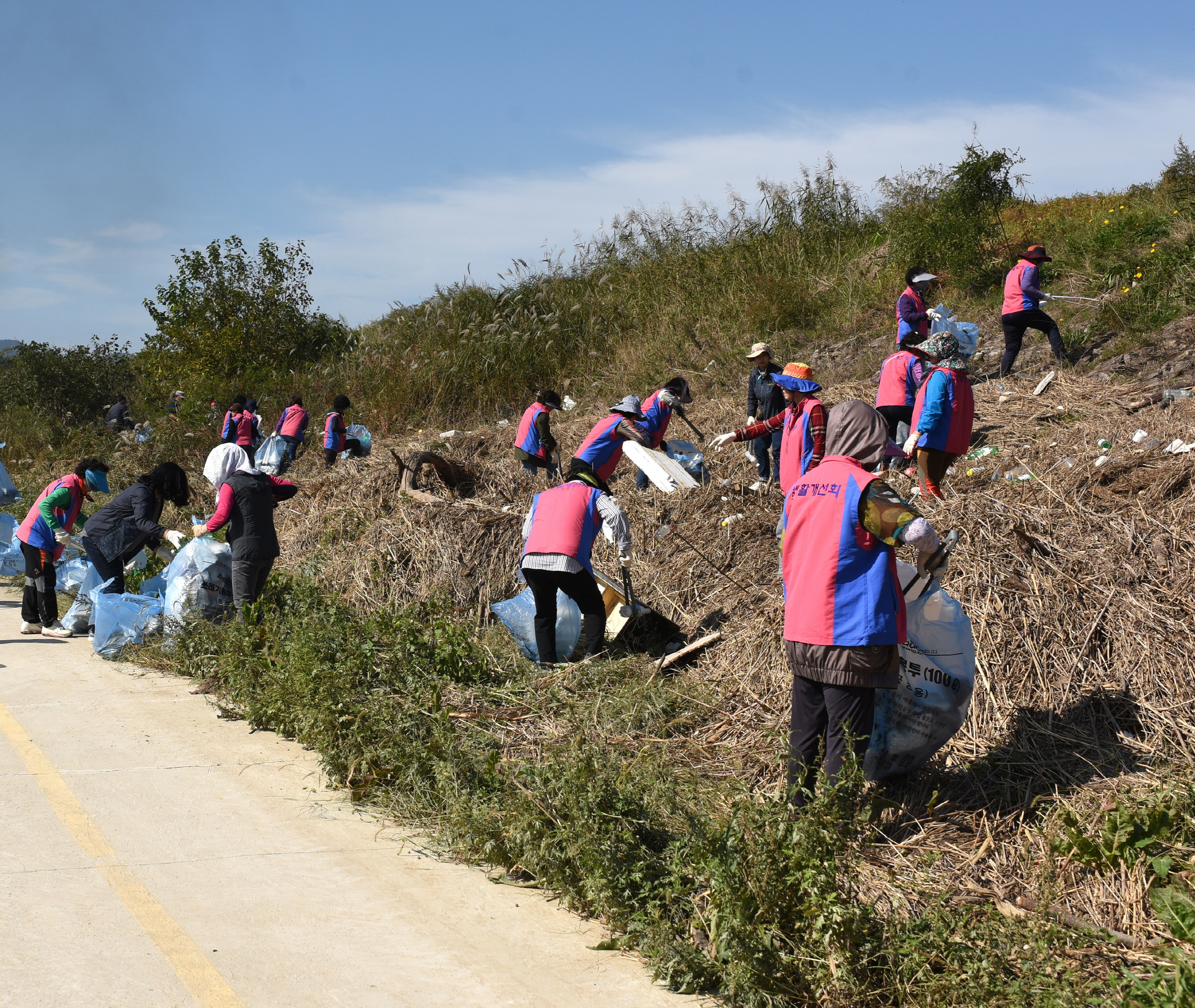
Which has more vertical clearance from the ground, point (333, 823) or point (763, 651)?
point (763, 651)

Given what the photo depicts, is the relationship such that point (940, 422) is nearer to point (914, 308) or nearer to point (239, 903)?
point (914, 308)

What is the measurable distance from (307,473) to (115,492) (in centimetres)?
382

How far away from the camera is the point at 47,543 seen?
7562 millimetres

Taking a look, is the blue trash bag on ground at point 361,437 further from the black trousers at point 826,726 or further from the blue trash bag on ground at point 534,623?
the black trousers at point 826,726

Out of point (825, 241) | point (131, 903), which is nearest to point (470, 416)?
point (825, 241)

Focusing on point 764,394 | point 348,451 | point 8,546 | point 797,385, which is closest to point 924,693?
point 797,385

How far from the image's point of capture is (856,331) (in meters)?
12.9

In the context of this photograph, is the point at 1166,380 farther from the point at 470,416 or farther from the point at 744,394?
the point at 470,416

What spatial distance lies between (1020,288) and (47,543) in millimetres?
9328

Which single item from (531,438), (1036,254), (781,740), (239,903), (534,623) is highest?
(1036,254)

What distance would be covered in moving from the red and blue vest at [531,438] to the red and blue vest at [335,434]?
141 inches

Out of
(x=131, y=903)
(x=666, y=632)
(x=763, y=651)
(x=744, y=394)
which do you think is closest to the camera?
(x=131, y=903)

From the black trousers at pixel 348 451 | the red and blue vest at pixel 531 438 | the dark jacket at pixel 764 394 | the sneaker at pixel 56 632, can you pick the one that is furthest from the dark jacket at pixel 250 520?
the black trousers at pixel 348 451

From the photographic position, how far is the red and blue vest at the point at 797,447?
5.88m
